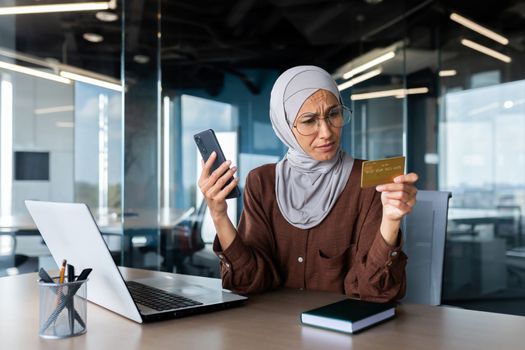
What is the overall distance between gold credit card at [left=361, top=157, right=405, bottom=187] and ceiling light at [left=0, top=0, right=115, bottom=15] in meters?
3.56

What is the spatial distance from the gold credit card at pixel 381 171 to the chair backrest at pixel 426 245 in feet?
1.89

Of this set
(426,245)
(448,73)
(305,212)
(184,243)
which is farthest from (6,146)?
(448,73)

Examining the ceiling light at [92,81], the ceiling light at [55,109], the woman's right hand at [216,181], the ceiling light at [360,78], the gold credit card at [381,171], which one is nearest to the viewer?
the gold credit card at [381,171]

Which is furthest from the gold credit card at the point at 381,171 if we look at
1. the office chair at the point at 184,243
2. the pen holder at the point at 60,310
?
the office chair at the point at 184,243

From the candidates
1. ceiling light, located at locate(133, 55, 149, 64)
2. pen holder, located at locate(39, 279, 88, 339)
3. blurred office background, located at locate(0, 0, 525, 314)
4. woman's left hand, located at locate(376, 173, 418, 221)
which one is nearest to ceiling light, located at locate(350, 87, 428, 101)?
blurred office background, located at locate(0, 0, 525, 314)

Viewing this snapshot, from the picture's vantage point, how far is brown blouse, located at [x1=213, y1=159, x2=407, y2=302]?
1.31 meters

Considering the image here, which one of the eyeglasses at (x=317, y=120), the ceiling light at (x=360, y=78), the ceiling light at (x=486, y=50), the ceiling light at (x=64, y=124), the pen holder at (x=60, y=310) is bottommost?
the pen holder at (x=60, y=310)

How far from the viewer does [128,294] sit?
96 cm

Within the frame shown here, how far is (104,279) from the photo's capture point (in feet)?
3.30

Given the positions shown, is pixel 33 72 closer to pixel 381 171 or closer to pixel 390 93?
pixel 390 93

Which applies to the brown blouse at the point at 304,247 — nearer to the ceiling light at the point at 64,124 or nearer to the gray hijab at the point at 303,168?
the gray hijab at the point at 303,168

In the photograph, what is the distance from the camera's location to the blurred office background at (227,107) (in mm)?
3684

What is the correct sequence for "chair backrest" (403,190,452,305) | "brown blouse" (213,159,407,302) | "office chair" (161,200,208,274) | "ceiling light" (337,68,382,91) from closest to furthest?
"brown blouse" (213,159,407,302), "chair backrest" (403,190,452,305), "ceiling light" (337,68,382,91), "office chair" (161,200,208,274)

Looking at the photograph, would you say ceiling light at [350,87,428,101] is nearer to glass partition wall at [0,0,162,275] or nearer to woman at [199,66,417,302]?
glass partition wall at [0,0,162,275]
